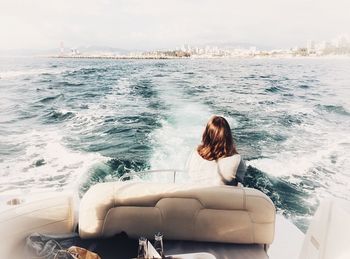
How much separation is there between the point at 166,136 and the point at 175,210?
4.43m

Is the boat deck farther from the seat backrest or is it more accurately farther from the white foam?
the white foam

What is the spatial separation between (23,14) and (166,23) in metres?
7.42

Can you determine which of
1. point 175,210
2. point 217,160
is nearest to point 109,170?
point 217,160

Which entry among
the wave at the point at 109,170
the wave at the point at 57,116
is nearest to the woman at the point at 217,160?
the wave at the point at 109,170

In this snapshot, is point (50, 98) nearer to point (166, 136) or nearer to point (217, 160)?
point (166, 136)

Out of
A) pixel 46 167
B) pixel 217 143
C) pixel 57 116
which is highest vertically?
pixel 217 143

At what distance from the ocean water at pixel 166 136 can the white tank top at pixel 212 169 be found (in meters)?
2.46

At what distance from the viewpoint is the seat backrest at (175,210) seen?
5.50ft

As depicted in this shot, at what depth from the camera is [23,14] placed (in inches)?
710

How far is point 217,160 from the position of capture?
1926mm

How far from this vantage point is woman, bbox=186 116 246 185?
188cm

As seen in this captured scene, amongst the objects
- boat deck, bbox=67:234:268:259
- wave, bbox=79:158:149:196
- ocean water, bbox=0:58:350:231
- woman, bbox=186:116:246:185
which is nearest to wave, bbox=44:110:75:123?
ocean water, bbox=0:58:350:231

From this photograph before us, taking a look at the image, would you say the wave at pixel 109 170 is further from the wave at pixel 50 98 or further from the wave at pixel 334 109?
the wave at pixel 334 109

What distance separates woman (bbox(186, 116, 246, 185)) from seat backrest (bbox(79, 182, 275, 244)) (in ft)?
0.58
